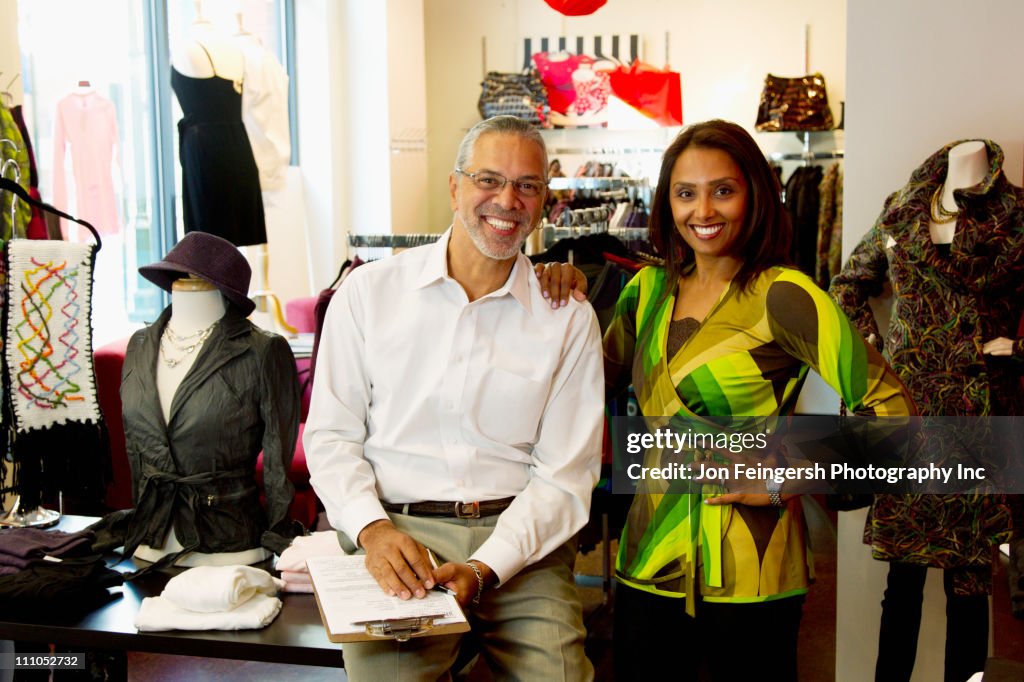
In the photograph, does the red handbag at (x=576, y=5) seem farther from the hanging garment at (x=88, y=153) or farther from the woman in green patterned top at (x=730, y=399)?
the hanging garment at (x=88, y=153)

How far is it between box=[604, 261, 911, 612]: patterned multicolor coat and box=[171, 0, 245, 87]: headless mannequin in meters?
3.92

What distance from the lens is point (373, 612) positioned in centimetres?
197

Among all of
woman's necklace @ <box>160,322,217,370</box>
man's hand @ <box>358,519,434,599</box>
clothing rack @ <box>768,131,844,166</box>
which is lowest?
man's hand @ <box>358,519,434,599</box>

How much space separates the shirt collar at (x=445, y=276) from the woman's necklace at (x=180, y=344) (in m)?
0.61

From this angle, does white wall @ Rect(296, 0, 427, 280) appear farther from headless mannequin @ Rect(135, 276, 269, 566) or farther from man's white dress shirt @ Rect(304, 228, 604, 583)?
man's white dress shirt @ Rect(304, 228, 604, 583)

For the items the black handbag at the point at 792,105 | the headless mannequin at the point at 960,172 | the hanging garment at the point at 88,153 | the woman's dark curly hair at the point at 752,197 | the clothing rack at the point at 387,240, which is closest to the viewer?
the woman's dark curly hair at the point at 752,197

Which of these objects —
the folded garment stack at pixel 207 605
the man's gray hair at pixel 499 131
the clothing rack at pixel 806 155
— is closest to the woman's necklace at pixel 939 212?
the man's gray hair at pixel 499 131

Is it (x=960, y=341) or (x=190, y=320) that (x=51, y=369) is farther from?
(x=960, y=341)

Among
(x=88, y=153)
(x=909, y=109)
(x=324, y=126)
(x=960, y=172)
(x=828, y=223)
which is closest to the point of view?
(x=960, y=172)

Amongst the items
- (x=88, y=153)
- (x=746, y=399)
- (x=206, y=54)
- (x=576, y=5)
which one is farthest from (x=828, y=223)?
(x=746, y=399)

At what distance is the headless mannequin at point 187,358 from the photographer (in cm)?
262

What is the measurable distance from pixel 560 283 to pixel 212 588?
39.5 inches

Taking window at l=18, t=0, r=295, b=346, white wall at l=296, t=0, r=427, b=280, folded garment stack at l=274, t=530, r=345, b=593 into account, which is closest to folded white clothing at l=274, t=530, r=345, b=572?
folded garment stack at l=274, t=530, r=345, b=593

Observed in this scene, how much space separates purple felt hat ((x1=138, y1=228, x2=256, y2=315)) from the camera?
259 centimetres
